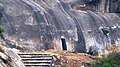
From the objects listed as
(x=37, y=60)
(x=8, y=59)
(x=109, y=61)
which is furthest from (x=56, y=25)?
(x=8, y=59)

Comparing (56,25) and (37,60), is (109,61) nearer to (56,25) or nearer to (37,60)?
(37,60)

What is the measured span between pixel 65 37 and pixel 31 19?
8.69 ft

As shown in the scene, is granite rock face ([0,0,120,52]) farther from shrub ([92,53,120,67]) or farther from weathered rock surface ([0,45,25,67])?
shrub ([92,53,120,67])

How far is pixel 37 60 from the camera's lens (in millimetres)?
20672

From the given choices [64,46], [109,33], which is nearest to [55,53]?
[64,46]

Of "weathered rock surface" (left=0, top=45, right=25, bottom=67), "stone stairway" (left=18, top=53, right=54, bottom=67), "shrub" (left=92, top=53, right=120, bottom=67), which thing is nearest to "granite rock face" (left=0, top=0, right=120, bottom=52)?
"stone stairway" (left=18, top=53, right=54, bottom=67)

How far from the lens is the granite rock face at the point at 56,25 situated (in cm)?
2484

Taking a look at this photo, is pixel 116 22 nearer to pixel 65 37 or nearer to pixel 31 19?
pixel 65 37

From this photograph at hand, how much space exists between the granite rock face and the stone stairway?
10.1 feet

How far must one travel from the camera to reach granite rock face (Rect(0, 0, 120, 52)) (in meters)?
24.8

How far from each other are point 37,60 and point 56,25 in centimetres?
682

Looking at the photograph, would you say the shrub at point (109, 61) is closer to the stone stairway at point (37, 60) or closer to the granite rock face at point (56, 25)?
the stone stairway at point (37, 60)

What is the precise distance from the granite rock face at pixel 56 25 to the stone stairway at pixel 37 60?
309 cm

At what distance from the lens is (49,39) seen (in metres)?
25.8
